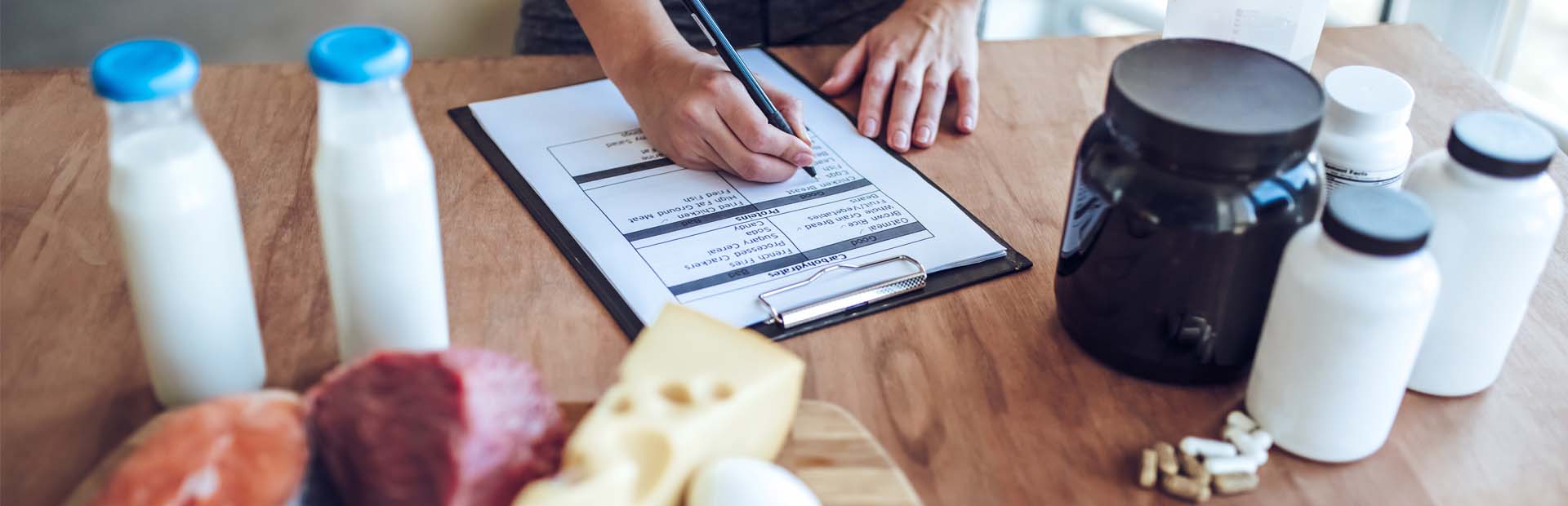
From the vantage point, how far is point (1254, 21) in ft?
3.45

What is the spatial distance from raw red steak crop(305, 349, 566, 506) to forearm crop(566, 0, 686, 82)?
585mm

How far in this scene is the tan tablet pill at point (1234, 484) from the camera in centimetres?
Result: 72

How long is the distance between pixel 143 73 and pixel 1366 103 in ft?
2.53

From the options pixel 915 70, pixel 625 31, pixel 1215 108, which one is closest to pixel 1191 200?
pixel 1215 108

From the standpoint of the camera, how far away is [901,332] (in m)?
0.87

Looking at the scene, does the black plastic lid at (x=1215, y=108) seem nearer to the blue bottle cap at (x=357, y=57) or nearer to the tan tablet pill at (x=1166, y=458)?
the tan tablet pill at (x=1166, y=458)

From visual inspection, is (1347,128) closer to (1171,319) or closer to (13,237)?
(1171,319)

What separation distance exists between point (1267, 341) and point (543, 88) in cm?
81

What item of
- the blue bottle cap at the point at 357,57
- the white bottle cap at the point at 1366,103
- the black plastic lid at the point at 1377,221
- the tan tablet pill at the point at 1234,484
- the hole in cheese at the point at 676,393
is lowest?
the tan tablet pill at the point at 1234,484

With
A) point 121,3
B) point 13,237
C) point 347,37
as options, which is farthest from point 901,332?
point 121,3

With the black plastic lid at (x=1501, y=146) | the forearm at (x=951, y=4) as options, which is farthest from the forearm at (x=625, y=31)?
the black plastic lid at (x=1501, y=146)

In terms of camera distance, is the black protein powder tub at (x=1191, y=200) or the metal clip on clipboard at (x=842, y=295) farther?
the metal clip on clipboard at (x=842, y=295)

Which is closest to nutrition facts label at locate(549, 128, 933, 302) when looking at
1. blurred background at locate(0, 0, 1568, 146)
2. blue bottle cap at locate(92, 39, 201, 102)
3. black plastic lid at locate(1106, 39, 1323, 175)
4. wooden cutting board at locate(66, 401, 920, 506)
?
wooden cutting board at locate(66, 401, 920, 506)

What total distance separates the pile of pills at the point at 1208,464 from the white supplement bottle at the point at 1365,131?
7.7 inches
